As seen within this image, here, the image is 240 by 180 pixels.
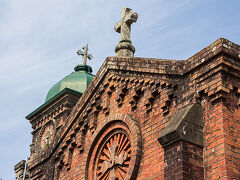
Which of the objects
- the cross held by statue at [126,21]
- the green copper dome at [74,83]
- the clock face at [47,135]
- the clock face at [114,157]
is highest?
the green copper dome at [74,83]

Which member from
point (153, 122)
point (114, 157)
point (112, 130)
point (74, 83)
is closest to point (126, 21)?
point (112, 130)

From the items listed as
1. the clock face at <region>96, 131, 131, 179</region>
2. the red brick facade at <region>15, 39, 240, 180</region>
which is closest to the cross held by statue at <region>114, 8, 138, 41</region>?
the red brick facade at <region>15, 39, 240, 180</region>

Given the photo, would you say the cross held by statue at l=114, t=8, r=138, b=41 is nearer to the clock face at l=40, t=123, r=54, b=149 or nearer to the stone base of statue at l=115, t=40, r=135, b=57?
the stone base of statue at l=115, t=40, r=135, b=57

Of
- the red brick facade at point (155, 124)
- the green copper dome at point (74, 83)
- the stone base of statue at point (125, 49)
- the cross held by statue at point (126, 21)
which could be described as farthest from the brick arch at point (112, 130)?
the green copper dome at point (74, 83)

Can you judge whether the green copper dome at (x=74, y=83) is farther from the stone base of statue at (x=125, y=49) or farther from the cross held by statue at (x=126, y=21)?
the stone base of statue at (x=125, y=49)

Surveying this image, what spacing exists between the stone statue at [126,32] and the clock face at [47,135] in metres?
14.6

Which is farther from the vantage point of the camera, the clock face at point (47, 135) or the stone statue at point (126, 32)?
the clock face at point (47, 135)

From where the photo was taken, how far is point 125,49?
15172 mm

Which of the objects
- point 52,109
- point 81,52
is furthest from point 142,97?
point 81,52

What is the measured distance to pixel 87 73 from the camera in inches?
1210

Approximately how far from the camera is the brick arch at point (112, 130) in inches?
454

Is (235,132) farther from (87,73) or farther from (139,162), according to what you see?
(87,73)

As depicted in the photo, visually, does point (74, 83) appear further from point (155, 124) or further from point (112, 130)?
point (155, 124)

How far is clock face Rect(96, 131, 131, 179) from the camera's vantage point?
12.2 m
